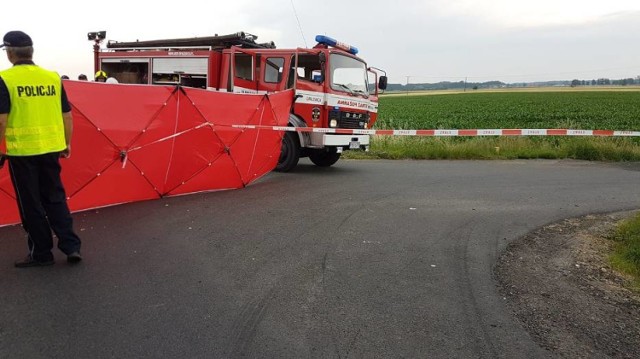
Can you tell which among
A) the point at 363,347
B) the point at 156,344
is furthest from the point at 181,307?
the point at 363,347

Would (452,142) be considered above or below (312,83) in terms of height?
below

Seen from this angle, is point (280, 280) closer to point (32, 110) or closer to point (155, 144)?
point (32, 110)

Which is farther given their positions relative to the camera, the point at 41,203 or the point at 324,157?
the point at 324,157

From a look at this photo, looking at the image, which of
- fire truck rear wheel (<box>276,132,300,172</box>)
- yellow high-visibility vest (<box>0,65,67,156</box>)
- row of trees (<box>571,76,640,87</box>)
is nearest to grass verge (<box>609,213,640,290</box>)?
yellow high-visibility vest (<box>0,65,67,156</box>)

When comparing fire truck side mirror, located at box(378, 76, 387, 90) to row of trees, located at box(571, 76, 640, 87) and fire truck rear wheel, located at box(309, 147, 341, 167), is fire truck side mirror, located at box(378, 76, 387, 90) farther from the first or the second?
row of trees, located at box(571, 76, 640, 87)

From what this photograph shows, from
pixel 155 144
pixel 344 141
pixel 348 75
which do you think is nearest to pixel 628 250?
pixel 155 144

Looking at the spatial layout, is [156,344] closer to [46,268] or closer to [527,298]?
[46,268]

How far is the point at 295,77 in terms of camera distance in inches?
428

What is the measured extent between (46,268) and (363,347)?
9.80 ft

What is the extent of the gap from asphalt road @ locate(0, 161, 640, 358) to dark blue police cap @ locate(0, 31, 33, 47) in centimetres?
193

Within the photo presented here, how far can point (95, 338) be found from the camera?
3.34 metres

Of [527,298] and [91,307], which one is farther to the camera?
[527,298]

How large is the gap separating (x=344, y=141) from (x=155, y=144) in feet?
15.0

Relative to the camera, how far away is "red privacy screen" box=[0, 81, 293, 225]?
664 centimetres
